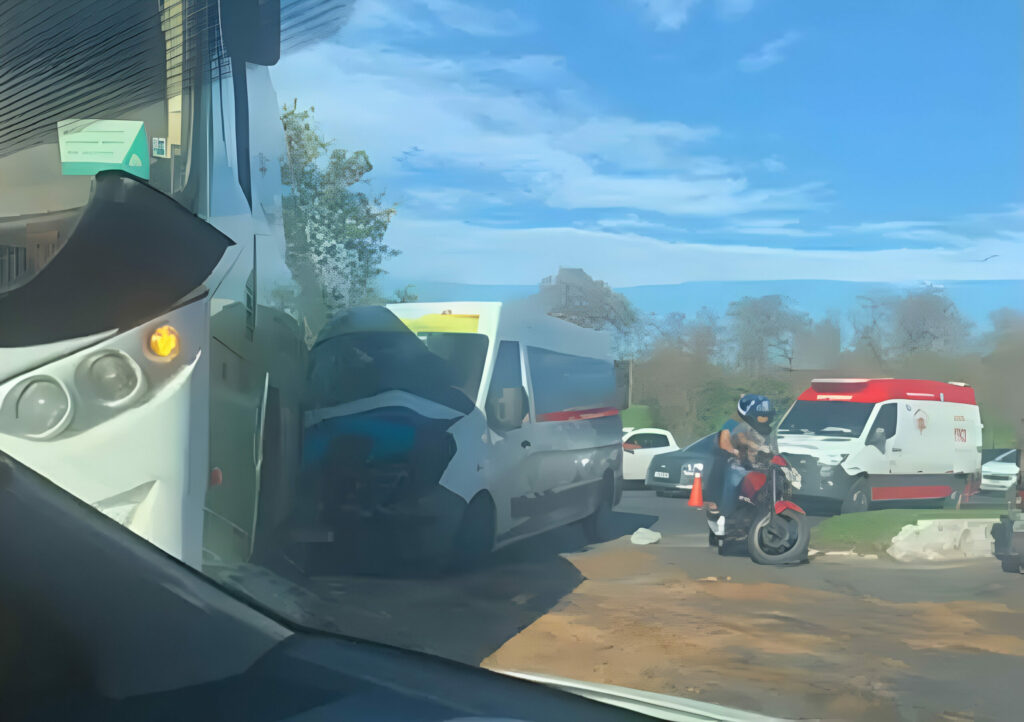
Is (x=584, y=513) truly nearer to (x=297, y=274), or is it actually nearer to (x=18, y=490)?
(x=297, y=274)

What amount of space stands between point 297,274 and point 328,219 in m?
0.20

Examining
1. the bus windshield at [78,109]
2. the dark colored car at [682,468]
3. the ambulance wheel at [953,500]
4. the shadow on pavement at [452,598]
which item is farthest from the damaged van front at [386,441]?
the ambulance wheel at [953,500]

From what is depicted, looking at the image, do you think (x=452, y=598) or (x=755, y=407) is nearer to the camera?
(x=755, y=407)

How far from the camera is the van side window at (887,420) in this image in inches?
70.0

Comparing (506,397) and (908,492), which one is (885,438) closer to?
(908,492)

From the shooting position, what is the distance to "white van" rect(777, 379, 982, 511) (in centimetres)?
176

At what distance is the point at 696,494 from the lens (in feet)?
6.84

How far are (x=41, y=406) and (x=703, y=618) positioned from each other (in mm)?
1658

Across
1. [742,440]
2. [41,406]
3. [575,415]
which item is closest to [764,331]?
[742,440]

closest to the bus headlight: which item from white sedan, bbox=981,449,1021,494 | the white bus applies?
the white bus

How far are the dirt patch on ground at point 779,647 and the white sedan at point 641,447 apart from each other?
0.25 meters

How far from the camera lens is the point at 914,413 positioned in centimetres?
176

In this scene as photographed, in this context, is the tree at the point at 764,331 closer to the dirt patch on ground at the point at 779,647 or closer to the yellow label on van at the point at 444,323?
the dirt patch on ground at the point at 779,647

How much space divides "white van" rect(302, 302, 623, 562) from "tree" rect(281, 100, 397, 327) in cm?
10
